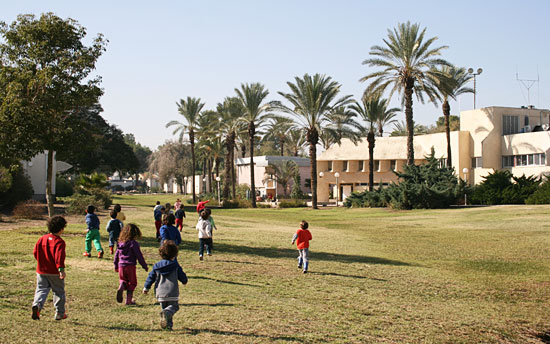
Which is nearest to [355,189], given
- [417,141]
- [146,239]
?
[417,141]

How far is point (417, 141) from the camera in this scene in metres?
61.8

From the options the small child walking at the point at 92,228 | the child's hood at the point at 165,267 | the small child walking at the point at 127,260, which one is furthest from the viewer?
the small child walking at the point at 92,228

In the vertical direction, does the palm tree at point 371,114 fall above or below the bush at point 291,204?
above

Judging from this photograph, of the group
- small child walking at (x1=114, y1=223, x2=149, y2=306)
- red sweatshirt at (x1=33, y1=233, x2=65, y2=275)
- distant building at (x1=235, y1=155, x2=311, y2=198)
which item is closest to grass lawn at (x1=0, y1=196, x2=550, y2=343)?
small child walking at (x1=114, y1=223, x2=149, y2=306)

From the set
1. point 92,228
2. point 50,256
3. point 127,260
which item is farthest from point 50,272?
point 92,228

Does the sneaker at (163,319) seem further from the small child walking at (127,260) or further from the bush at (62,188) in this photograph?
the bush at (62,188)

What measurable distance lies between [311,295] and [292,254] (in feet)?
21.8

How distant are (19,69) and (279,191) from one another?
5646cm

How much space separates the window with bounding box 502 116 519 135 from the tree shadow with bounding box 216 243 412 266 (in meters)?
40.9

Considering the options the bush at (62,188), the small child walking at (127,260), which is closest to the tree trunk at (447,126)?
the bush at (62,188)

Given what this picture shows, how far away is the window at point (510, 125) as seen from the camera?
5384cm

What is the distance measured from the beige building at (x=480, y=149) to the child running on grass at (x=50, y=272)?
4100 centimetres

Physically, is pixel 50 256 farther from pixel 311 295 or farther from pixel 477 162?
pixel 477 162

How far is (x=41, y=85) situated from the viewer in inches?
766
